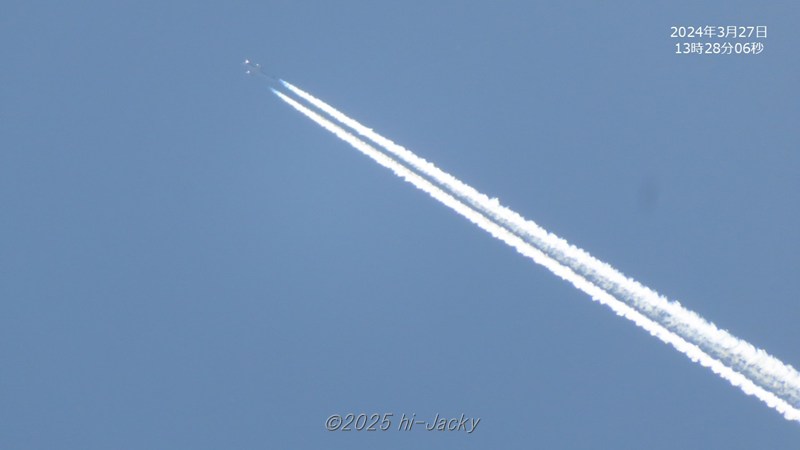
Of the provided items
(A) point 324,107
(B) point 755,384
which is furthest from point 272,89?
(B) point 755,384

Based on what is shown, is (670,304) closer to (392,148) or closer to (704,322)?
(704,322)

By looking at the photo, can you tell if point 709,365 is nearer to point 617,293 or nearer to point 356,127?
point 617,293

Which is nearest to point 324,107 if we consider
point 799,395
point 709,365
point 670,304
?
point 670,304

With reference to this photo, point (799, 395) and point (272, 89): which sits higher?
point (272, 89)

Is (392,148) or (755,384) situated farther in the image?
(392,148)

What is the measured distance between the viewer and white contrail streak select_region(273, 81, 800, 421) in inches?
1022

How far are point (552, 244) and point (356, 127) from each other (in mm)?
9032

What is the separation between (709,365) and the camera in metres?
26.7

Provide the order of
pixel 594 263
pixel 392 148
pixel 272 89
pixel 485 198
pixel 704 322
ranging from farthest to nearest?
pixel 272 89
pixel 392 148
pixel 485 198
pixel 594 263
pixel 704 322

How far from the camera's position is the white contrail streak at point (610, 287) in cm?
2597

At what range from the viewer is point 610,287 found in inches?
1168

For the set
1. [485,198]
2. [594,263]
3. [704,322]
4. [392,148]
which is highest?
[392,148]

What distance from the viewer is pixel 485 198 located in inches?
1298

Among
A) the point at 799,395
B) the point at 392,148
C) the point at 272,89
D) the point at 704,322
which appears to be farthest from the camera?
the point at 272,89
